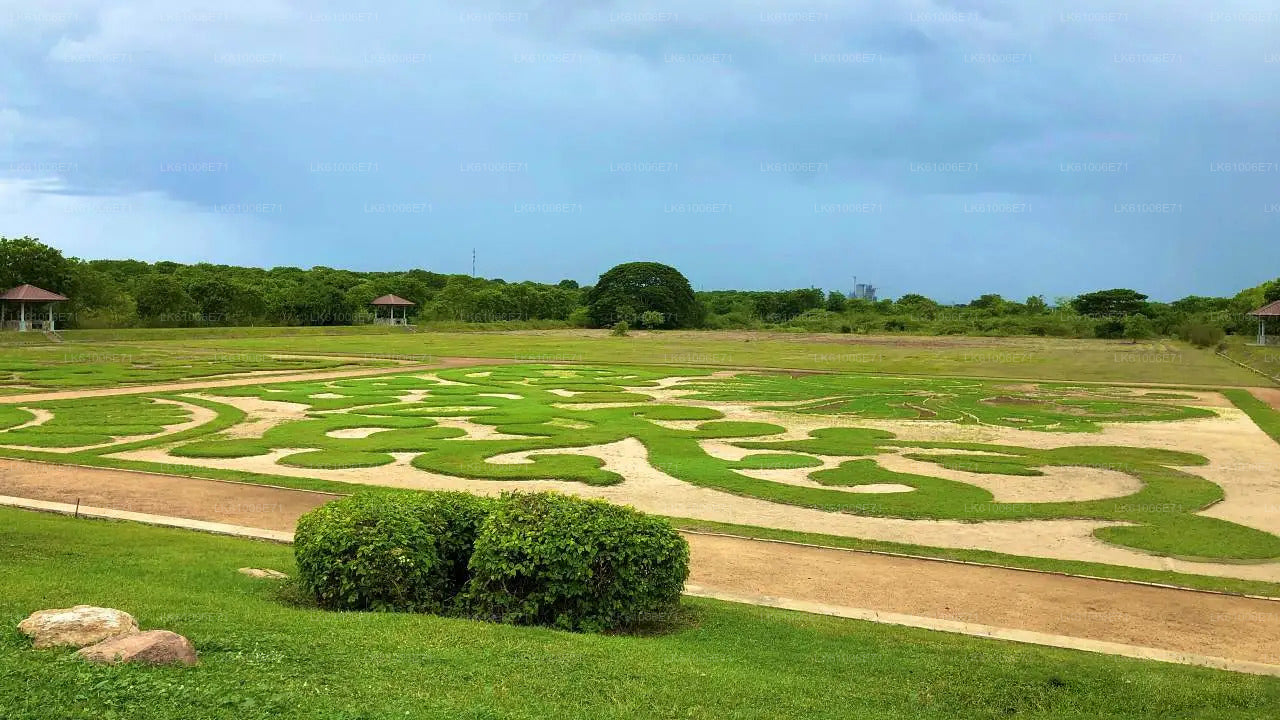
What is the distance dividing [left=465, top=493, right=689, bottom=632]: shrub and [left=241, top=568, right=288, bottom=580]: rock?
7.50ft

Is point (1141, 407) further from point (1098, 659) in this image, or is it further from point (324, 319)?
point (324, 319)

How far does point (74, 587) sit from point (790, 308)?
123686 millimetres

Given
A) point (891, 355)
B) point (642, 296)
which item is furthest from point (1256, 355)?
point (642, 296)

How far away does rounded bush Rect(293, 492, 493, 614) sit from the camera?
7496 millimetres

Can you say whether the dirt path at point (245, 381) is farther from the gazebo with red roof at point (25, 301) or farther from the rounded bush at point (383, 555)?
the gazebo with red roof at point (25, 301)

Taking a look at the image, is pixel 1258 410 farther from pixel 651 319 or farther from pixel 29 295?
pixel 651 319

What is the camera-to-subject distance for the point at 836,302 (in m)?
133

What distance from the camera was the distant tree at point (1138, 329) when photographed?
8394cm

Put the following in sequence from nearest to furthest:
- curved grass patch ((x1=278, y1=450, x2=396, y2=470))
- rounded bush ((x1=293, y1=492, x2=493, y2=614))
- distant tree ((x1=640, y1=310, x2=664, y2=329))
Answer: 1. rounded bush ((x1=293, y1=492, x2=493, y2=614))
2. curved grass patch ((x1=278, y1=450, x2=396, y2=470))
3. distant tree ((x1=640, y1=310, x2=664, y2=329))

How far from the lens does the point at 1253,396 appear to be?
33.2m

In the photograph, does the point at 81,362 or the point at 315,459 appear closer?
the point at 315,459

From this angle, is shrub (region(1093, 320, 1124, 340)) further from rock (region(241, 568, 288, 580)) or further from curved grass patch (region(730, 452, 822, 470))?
rock (region(241, 568, 288, 580))

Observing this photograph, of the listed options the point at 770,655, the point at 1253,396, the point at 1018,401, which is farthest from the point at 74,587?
the point at 1253,396

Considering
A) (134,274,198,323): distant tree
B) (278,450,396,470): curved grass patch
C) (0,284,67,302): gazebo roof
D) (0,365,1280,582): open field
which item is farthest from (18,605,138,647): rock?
(134,274,198,323): distant tree
